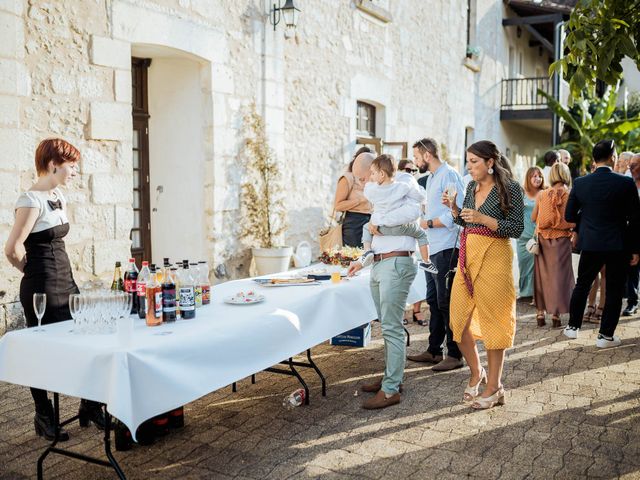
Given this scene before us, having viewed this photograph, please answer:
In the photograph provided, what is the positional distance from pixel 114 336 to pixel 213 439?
1.07 m

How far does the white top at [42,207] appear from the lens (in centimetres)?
355

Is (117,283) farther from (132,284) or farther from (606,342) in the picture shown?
(606,342)

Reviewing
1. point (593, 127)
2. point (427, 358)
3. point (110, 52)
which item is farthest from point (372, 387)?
point (593, 127)

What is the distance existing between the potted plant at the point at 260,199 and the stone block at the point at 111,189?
1.80 meters

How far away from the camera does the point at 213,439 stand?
12.3ft

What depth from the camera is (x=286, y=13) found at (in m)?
8.29

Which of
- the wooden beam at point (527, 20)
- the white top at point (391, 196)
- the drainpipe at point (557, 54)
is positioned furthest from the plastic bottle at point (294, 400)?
the drainpipe at point (557, 54)

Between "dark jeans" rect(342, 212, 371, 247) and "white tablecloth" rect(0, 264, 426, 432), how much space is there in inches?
116

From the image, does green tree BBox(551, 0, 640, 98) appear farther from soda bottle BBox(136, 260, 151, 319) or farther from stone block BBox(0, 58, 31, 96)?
stone block BBox(0, 58, 31, 96)

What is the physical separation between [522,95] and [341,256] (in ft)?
53.3

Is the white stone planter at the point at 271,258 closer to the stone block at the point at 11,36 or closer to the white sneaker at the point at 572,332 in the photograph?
the white sneaker at the point at 572,332

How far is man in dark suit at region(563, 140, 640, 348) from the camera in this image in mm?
5742

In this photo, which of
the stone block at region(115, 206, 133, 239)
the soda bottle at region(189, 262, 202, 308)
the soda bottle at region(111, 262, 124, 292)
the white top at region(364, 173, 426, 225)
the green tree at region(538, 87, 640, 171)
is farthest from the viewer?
the green tree at region(538, 87, 640, 171)

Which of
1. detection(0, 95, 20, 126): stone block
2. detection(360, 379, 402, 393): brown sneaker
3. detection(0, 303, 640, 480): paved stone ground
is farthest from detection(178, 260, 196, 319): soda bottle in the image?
detection(0, 95, 20, 126): stone block
